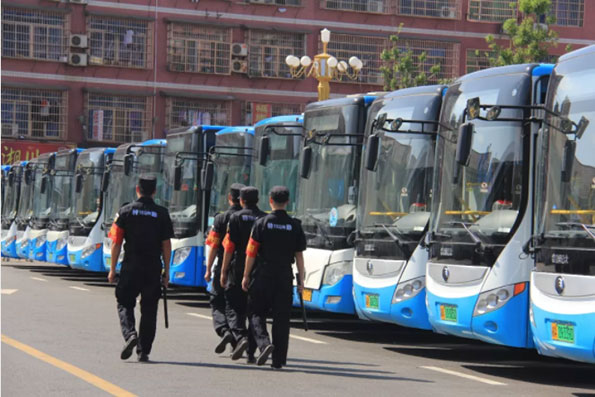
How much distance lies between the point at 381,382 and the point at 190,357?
232 cm

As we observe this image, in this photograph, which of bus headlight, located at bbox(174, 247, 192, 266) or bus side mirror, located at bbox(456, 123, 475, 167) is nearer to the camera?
bus side mirror, located at bbox(456, 123, 475, 167)

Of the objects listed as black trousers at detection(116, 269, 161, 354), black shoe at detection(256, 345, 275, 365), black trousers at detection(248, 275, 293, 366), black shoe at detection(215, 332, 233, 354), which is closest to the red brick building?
black shoe at detection(215, 332, 233, 354)

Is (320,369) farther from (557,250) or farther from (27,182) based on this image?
(27,182)

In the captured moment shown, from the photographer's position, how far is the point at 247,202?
41.3 ft

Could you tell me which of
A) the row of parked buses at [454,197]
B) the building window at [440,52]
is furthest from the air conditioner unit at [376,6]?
the row of parked buses at [454,197]

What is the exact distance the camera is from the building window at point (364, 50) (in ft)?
172

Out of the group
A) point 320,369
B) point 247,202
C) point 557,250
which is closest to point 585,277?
point 557,250

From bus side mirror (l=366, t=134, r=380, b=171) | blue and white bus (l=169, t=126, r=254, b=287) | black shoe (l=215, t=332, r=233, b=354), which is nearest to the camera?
black shoe (l=215, t=332, r=233, b=354)

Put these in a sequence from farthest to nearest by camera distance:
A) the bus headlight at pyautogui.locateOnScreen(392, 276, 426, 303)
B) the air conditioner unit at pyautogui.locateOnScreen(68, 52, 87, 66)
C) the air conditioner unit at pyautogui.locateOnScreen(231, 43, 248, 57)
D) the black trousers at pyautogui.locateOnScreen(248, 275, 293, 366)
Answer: the air conditioner unit at pyautogui.locateOnScreen(231, 43, 248, 57)
the air conditioner unit at pyautogui.locateOnScreen(68, 52, 87, 66)
the bus headlight at pyautogui.locateOnScreen(392, 276, 426, 303)
the black trousers at pyautogui.locateOnScreen(248, 275, 293, 366)

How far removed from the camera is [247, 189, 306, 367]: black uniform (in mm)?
11844

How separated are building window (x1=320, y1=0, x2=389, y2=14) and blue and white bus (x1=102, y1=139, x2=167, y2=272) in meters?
26.8

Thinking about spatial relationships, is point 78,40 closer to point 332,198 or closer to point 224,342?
point 332,198

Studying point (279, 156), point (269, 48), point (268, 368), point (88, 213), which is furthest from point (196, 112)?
point (268, 368)

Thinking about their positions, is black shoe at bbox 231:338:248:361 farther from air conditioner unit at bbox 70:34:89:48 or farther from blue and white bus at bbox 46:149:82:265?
air conditioner unit at bbox 70:34:89:48
